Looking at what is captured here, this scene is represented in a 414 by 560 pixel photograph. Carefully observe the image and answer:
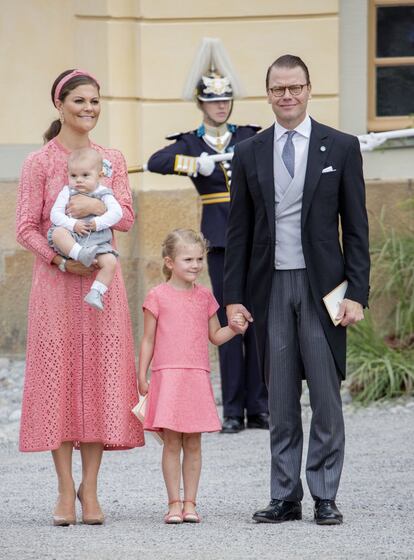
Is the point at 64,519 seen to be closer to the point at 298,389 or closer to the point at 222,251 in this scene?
the point at 298,389

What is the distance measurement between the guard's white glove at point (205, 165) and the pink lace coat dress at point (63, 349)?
8.12 ft

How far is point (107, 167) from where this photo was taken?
6.31 m

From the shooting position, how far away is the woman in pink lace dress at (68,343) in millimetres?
6250

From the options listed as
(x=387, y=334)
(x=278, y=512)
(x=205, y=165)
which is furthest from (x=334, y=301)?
(x=387, y=334)

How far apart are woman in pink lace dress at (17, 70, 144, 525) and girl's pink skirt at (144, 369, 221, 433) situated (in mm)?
123

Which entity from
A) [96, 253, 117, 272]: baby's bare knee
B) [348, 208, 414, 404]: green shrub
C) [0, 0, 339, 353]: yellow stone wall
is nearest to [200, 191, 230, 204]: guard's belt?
[348, 208, 414, 404]: green shrub

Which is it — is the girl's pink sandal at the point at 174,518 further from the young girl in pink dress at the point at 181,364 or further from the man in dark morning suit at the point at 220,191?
the man in dark morning suit at the point at 220,191

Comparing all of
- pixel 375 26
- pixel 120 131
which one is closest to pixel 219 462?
pixel 120 131

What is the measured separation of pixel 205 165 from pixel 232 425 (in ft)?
4.92

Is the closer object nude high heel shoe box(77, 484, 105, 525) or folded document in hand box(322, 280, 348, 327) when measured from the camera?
folded document in hand box(322, 280, 348, 327)

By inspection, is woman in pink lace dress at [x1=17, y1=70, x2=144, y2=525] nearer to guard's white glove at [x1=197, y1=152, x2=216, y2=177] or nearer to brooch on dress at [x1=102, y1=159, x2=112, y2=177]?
brooch on dress at [x1=102, y1=159, x2=112, y2=177]

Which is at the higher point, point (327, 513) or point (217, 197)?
point (217, 197)

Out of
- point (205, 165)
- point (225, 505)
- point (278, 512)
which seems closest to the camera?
point (278, 512)

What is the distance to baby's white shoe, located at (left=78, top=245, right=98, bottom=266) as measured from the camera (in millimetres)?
6113
